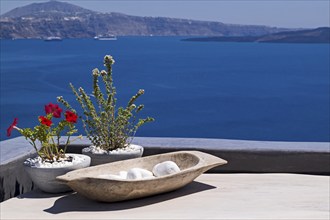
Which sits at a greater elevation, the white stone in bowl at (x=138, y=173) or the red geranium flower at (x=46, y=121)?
the red geranium flower at (x=46, y=121)

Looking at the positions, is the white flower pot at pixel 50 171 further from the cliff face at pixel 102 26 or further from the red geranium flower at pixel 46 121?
the cliff face at pixel 102 26

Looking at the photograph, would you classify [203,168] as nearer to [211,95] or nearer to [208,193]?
[208,193]

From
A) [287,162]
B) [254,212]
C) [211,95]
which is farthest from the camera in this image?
[211,95]

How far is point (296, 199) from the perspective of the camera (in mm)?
2090

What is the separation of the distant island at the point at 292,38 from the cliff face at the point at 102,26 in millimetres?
1405

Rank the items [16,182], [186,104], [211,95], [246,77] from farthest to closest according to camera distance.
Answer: [246,77], [211,95], [186,104], [16,182]

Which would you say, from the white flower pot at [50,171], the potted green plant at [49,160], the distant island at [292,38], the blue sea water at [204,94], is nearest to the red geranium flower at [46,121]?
the potted green plant at [49,160]

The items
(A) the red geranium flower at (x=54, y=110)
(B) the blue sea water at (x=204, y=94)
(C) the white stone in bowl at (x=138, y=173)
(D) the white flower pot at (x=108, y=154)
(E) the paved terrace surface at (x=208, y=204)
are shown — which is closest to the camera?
(E) the paved terrace surface at (x=208, y=204)

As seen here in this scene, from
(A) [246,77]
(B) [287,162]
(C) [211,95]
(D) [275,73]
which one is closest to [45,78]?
(C) [211,95]

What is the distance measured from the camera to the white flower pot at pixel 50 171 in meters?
2.12

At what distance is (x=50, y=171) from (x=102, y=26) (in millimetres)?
100955

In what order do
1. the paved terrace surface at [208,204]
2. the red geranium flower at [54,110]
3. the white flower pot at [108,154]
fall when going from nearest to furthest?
the paved terrace surface at [208,204], the red geranium flower at [54,110], the white flower pot at [108,154]

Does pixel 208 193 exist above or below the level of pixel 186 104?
above

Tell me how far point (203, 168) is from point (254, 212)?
1.01ft
